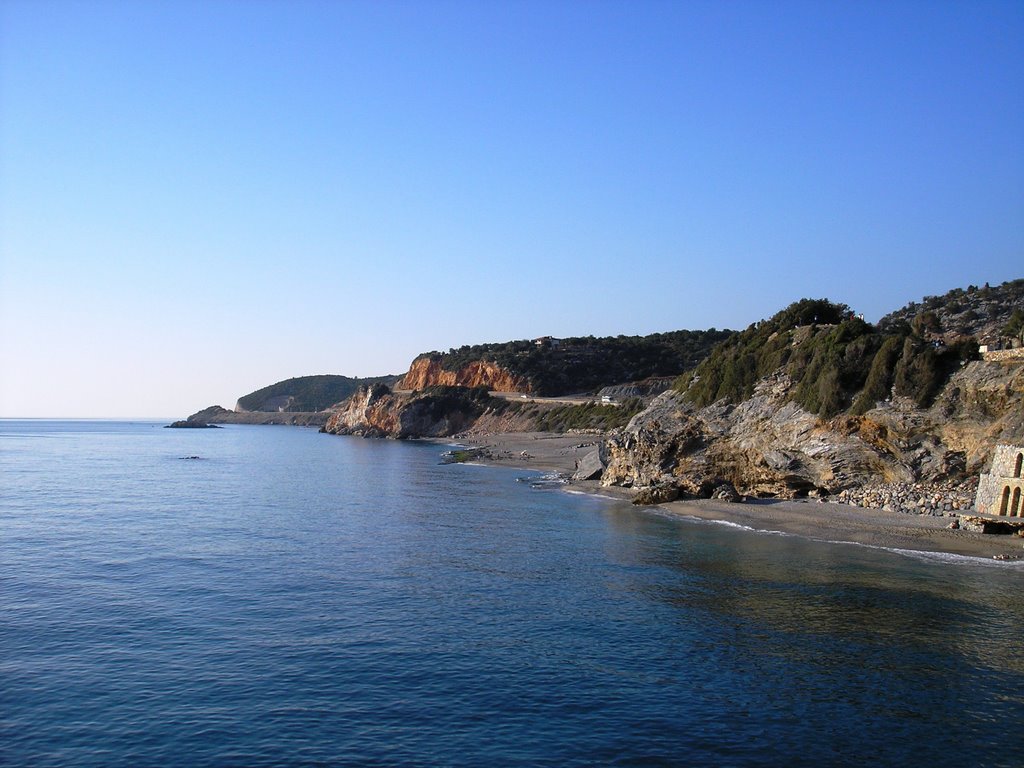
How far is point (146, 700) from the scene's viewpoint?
16844 millimetres

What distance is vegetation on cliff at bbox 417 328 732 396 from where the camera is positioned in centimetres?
15050

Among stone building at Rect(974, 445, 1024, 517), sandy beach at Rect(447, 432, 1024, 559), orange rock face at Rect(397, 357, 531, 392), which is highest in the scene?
orange rock face at Rect(397, 357, 531, 392)

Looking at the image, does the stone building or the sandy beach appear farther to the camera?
the stone building

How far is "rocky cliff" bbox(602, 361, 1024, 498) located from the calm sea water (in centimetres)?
974

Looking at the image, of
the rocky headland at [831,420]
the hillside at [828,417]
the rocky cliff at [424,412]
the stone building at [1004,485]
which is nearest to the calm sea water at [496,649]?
Answer: the stone building at [1004,485]

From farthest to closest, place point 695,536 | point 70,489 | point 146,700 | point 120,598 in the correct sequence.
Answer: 1. point 70,489
2. point 695,536
3. point 120,598
4. point 146,700

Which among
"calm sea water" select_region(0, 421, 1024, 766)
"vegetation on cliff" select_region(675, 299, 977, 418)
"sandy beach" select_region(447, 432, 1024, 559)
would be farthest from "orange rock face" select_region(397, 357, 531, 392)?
"calm sea water" select_region(0, 421, 1024, 766)

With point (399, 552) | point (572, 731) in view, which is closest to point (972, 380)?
point (399, 552)

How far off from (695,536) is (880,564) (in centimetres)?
931

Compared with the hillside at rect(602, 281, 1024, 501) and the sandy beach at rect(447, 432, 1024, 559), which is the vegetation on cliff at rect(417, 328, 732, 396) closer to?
the hillside at rect(602, 281, 1024, 501)

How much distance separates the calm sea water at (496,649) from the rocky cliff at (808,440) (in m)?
9.74

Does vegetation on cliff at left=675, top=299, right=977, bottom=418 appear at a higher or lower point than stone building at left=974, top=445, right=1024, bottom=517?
higher

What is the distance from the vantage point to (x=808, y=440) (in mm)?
46812

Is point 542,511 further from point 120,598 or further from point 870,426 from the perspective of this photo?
point 120,598
